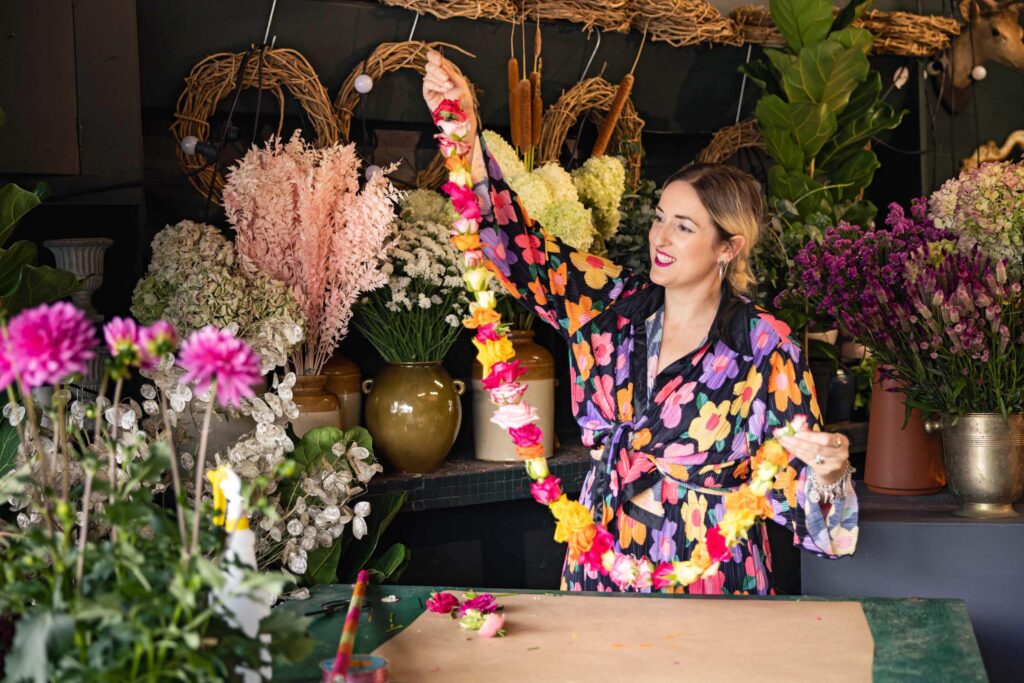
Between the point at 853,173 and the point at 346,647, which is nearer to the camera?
the point at 346,647

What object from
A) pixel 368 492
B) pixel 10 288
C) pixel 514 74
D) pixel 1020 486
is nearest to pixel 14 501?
pixel 10 288

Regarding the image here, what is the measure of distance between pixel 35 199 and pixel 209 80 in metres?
0.84

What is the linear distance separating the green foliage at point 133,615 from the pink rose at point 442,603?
31.1 inches

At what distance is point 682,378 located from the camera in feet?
8.20

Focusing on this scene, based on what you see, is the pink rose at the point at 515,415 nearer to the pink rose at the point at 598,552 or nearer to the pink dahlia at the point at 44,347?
the pink rose at the point at 598,552

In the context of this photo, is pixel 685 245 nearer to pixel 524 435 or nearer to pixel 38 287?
pixel 524 435

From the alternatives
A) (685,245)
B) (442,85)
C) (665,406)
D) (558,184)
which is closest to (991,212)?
(685,245)

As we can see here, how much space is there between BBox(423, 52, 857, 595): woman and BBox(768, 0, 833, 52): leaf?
1291mm

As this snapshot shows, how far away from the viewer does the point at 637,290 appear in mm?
2635

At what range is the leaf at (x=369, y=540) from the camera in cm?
276

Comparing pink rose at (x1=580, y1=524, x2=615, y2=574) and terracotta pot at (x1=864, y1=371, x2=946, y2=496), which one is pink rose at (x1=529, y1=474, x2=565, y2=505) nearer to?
pink rose at (x1=580, y1=524, x2=615, y2=574)

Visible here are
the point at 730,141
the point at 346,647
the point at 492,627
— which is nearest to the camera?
the point at 346,647

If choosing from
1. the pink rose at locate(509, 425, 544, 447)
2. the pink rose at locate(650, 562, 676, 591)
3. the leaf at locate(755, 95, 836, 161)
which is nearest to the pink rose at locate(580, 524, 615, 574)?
the pink rose at locate(650, 562, 676, 591)

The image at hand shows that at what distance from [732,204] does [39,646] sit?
174 centimetres
